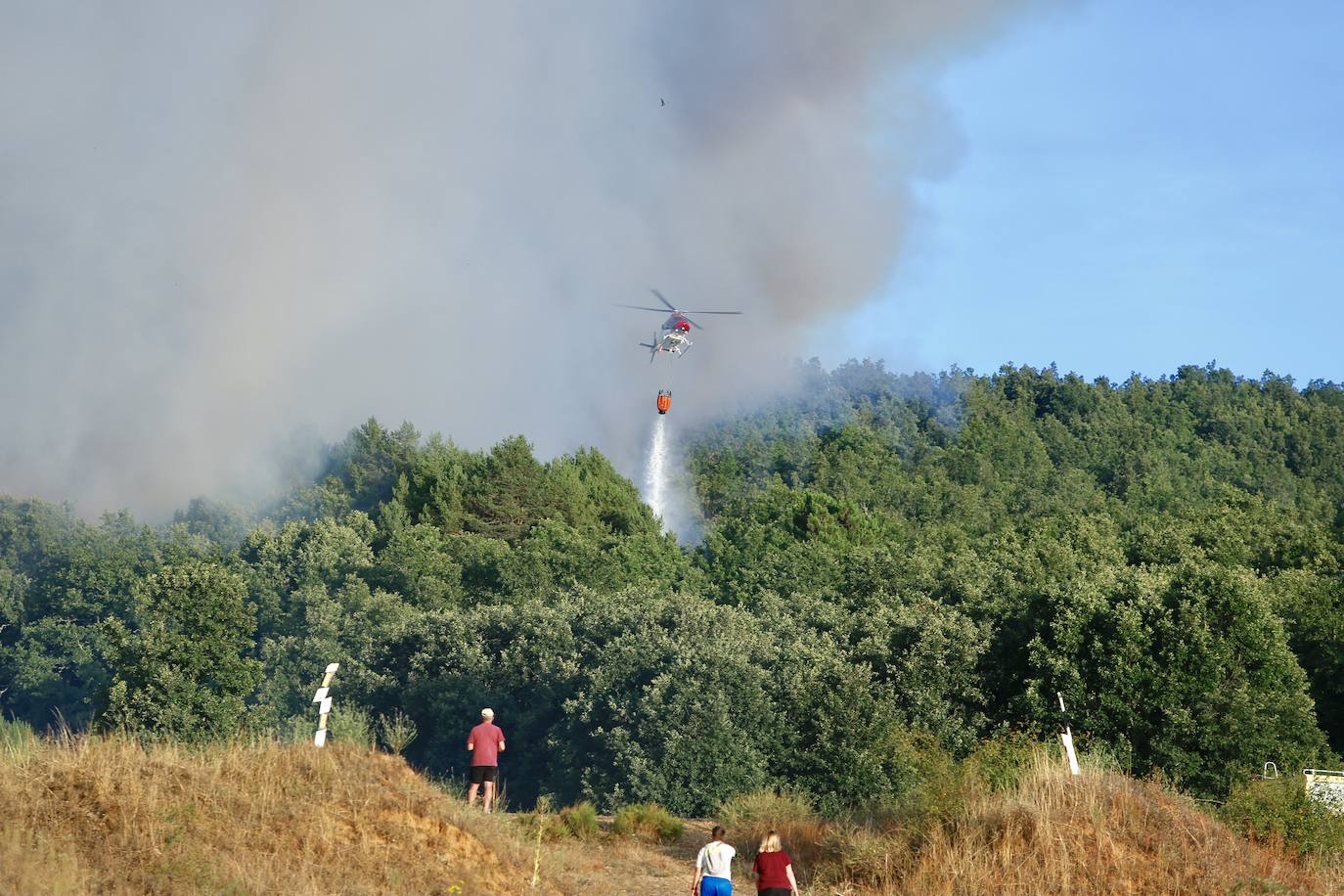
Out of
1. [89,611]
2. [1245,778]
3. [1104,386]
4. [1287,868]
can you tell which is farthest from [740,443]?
[1287,868]

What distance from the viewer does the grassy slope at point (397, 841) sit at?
18578 mm

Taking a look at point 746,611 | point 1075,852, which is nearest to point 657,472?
point 746,611

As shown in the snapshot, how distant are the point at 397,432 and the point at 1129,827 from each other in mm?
141186

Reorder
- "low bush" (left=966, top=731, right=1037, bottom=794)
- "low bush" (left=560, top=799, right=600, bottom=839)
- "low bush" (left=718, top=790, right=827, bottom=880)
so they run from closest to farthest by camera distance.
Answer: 1. "low bush" (left=966, top=731, right=1037, bottom=794)
2. "low bush" (left=718, top=790, right=827, bottom=880)
3. "low bush" (left=560, top=799, right=600, bottom=839)

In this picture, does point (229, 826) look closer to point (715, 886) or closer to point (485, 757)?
point (715, 886)

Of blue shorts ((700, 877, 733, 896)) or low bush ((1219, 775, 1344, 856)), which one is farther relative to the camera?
low bush ((1219, 775, 1344, 856))

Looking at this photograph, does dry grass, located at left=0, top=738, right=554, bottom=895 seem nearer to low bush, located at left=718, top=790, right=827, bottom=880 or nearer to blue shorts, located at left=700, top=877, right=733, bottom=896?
blue shorts, located at left=700, top=877, right=733, bottom=896

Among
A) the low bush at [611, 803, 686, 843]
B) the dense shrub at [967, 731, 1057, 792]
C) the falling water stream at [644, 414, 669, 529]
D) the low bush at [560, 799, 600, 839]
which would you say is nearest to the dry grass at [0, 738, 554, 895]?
the low bush at [560, 799, 600, 839]

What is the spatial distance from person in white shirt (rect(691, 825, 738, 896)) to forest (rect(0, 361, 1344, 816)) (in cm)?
967

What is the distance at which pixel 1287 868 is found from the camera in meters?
24.6

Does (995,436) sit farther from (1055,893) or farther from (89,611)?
(1055,893)

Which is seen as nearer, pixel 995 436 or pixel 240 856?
pixel 240 856

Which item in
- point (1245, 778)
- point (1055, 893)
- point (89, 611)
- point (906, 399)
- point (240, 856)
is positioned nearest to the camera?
point (240, 856)

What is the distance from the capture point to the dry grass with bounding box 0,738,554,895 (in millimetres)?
18188
